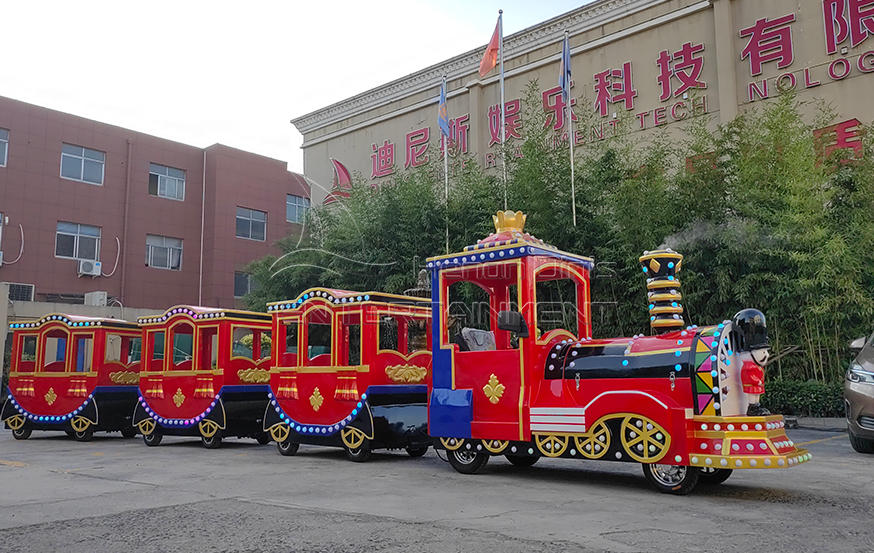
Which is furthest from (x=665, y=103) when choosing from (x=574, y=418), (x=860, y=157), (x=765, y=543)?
(x=765, y=543)

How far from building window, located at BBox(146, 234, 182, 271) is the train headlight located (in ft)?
75.9

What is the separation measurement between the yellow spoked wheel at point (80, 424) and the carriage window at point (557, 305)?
7481mm

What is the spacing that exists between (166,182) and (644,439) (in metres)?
24.2

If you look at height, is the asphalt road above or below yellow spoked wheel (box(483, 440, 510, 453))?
below

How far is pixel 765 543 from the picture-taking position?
408 cm

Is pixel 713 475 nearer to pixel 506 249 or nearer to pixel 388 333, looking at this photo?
pixel 506 249

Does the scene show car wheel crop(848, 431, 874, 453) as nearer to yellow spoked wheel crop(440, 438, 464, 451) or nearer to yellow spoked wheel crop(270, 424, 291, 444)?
yellow spoked wheel crop(440, 438, 464, 451)

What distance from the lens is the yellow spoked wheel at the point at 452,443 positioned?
724 cm

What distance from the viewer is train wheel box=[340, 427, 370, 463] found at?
334 inches

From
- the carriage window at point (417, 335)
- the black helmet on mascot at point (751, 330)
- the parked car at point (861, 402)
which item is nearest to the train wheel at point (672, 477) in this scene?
the black helmet on mascot at point (751, 330)

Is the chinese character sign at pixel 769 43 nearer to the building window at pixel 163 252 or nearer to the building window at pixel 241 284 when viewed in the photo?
the building window at pixel 241 284

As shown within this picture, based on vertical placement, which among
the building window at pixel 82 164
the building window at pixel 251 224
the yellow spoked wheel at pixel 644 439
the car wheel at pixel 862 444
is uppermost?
the building window at pixel 82 164

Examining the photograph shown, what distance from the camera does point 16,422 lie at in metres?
12.3

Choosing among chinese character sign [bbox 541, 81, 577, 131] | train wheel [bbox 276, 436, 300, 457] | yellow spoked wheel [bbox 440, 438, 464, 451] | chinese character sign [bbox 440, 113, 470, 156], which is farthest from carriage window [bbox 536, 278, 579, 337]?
chinese character sign [bbox 440, 113, 470, 156]
